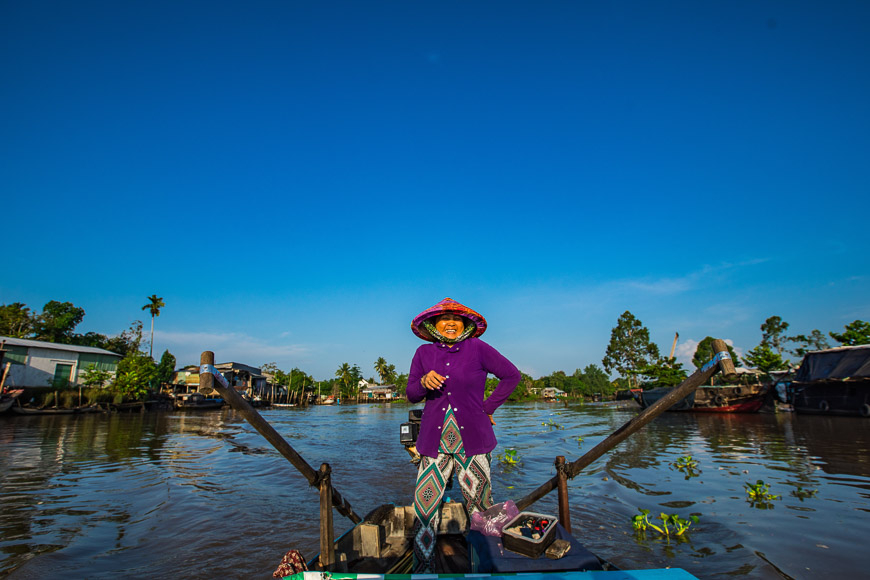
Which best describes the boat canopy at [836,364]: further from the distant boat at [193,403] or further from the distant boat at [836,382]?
the distant boat at [193,403]

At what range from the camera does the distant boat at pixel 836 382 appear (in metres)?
22.2

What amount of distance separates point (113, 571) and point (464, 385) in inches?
175

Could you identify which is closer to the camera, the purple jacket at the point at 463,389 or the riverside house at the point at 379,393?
the purple jacket at the point at 463,389

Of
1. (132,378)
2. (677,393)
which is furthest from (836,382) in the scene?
(132,378)

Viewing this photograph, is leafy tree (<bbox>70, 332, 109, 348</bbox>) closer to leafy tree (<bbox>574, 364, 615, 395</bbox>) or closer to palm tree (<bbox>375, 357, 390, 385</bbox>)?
palm tree (<bbox>375, 357, 390, 385</bbox>)

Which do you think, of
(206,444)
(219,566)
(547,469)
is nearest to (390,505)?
(219,566)

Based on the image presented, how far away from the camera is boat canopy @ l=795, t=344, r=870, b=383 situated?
2203cm

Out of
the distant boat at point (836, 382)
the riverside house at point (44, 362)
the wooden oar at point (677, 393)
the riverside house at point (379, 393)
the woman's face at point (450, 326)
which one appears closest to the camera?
the wooden oar at point (677, 393)

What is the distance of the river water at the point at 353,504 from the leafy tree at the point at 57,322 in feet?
157

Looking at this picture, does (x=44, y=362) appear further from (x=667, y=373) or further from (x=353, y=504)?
(x=667, y=373)

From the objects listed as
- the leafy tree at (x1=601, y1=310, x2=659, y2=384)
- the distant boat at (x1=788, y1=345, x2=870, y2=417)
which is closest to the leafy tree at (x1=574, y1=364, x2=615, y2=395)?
the leafy tree at (x1=601, y1=310, x2=659, y2=384)

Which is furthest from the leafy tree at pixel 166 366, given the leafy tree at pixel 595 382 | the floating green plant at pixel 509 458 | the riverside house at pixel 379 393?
the leafy tree at pixel 595 382

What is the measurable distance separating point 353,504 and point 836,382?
2905 cm

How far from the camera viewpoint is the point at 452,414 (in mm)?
3869
